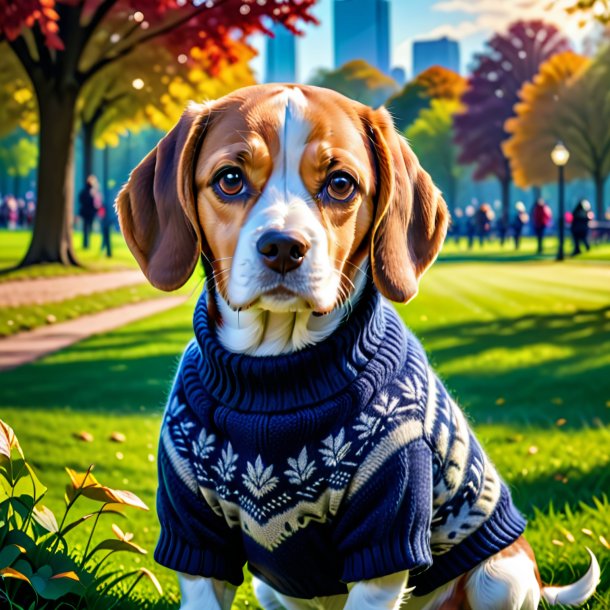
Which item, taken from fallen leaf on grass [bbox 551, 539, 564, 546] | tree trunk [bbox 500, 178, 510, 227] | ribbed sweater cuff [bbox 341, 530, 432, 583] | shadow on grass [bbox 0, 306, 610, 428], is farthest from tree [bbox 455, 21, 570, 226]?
ribbed sweater cuff [bbox 341, 530, 432, 583]

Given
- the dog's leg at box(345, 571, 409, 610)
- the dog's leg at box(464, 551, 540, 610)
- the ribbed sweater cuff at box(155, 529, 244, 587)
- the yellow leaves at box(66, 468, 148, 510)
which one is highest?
the yellow leaves at box(66, 468, 148, 510)

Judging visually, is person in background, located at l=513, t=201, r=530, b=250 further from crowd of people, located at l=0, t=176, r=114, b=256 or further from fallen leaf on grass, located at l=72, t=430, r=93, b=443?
fallen leaf on grass, located at l=72, t=430, r=93, b=443

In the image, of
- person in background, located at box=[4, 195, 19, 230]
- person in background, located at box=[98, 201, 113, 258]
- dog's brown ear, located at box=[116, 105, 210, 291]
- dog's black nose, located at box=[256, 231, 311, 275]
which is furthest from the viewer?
person in background, located at box=[4, 195, 19, 230]

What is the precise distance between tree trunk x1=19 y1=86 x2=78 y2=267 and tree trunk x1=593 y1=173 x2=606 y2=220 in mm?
6004

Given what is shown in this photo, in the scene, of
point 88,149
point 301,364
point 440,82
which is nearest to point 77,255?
point 88,149

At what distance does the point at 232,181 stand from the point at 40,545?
1289 mm

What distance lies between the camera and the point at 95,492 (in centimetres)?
254

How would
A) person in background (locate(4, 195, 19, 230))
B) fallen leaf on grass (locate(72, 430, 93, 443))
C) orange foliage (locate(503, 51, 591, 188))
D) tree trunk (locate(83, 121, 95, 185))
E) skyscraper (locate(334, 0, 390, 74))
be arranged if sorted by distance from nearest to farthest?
fallen leaf on grass (locate(72, 430, 93, 443)), skyscraper (locate(334, 0, 390, 74)), tree trunk (locate(83, 121, 95, 185)), person in background (locate(4, 195, 19, 230)), orange foliage (locate(503, 51, 591, 188))

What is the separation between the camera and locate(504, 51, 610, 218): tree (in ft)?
28.9

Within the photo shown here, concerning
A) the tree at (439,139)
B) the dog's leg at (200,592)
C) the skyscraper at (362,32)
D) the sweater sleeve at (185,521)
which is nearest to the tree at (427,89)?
the tree at (439,139)

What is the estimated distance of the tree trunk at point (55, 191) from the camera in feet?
20.0

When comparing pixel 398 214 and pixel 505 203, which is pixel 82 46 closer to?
pixel 398 214

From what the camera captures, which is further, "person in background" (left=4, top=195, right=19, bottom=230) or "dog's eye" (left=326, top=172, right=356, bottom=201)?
"person in background" (left=4, top=195, right=19, bottom=230)

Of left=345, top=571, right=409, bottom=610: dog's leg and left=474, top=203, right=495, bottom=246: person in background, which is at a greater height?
left=474, top=203, right=495, bottom=246: person in background
